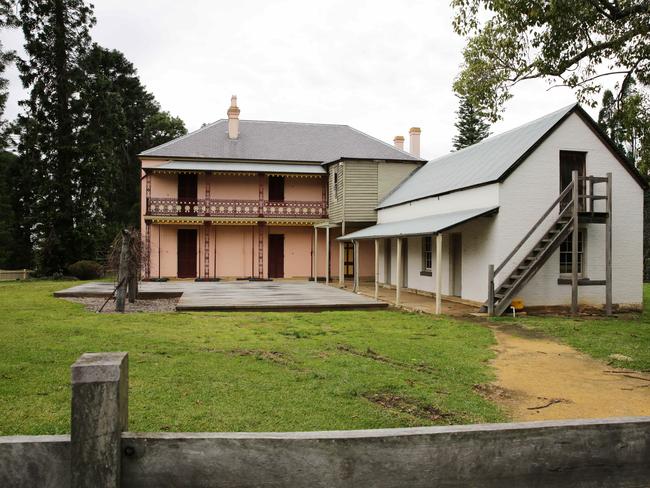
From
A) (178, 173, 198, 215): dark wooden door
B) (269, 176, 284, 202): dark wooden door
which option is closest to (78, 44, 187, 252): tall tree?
(178, 173, 198, 215): dark wooden door

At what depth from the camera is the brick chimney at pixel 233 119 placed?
28.2 m

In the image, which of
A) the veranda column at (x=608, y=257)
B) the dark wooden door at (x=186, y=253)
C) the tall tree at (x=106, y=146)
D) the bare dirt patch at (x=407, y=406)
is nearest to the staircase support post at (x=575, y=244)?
the veranda column at (x=608, y=257)

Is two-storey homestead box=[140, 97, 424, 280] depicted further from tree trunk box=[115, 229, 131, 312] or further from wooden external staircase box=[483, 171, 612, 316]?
tree trunk box=[115, 229, 131, 312]

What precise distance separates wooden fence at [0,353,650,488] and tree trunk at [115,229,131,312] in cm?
1219

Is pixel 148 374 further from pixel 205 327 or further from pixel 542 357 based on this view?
pixel 542 357

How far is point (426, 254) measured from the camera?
19719 millimetres

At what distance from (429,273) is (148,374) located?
13.8m

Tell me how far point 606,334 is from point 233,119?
72.9ft

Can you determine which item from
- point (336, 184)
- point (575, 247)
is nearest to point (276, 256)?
point (336, 184)

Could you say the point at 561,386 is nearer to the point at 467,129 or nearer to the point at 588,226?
the point at 588,226

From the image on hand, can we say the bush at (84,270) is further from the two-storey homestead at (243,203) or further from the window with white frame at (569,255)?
the window with white frame at (569,255)

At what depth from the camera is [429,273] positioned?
1911 cm

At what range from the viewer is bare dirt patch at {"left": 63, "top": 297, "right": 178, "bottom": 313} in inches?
565

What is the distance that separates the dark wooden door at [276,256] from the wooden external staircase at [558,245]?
1527 centimetres
